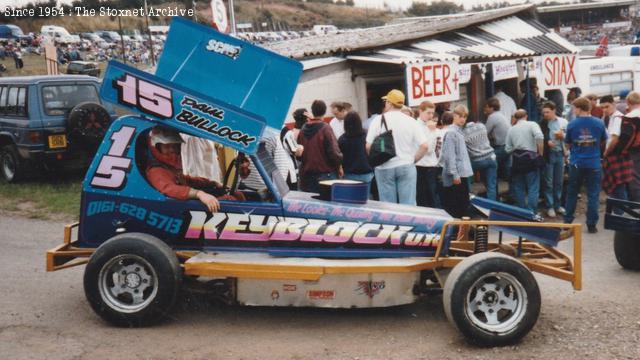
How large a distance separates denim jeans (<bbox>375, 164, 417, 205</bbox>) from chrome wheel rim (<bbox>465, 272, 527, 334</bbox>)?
3.02 meters

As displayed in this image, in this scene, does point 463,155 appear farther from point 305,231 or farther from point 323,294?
point 323,294

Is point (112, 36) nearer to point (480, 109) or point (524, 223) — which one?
point (480, 109)

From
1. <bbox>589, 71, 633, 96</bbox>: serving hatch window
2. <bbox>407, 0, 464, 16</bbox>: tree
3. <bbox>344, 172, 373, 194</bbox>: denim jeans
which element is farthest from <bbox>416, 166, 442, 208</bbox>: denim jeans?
<bbox>407, 0, 464, 16</bbox>: tree

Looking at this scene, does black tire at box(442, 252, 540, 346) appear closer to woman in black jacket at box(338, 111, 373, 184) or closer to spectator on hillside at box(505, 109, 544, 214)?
woman in black jacket at box(338, 111, 373, 184)

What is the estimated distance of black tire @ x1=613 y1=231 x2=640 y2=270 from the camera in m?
7.53

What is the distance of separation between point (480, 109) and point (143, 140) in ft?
34.9

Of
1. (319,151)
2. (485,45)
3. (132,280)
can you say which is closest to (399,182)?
(319,151)

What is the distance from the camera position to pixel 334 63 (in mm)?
12758

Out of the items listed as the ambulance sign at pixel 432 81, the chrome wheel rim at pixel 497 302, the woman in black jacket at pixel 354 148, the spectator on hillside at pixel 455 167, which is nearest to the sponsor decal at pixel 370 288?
the chrome wheel rim at pixel 497 302

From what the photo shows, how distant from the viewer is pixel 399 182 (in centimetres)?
855

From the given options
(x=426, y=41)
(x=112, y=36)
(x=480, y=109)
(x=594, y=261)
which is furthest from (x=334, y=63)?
(x=112, y=36)

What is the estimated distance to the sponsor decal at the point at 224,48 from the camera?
21.5 ft

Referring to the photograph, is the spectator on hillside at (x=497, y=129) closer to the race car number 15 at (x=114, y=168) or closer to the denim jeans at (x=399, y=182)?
the denim jeans at (x=399, y=182)

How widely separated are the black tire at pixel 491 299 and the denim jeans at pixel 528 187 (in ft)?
16.4
